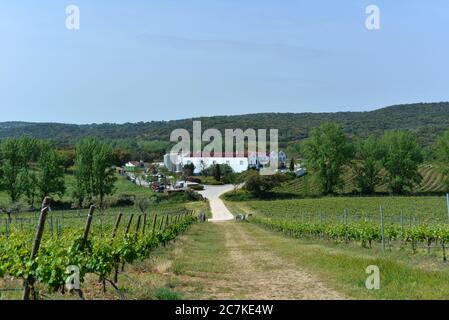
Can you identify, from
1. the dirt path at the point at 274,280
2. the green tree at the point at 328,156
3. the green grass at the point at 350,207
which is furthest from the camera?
the green tree at the point at 328,156

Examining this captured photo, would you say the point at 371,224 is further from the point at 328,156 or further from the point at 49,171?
the point at 49,171

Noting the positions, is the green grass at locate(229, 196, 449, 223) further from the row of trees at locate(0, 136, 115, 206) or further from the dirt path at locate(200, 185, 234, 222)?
the row of trees at locate(0, 136, 115, 206)

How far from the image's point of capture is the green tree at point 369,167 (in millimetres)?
92438

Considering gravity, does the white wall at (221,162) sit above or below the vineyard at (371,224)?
above

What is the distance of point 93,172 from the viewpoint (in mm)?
88500

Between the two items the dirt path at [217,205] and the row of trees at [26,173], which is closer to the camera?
the dirt path at [217,205]

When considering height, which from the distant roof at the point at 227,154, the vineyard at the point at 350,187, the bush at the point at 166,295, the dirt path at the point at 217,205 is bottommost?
the dirt path at the point at 217,205

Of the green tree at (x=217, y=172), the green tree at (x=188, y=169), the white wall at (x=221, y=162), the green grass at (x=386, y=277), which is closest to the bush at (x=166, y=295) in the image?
the green grass at (x=386, y=277)

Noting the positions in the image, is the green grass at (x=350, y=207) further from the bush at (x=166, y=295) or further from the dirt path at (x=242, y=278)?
the bush at (x=166, y=295)

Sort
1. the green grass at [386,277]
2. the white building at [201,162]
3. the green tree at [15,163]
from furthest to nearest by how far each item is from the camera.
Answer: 1. the white building at [201,162]
2. the green tree at [15,163]
3. the green grass at [386,277]

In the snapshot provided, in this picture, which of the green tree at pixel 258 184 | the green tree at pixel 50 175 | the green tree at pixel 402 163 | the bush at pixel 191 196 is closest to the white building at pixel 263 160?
the green tree at pixel 258 184
